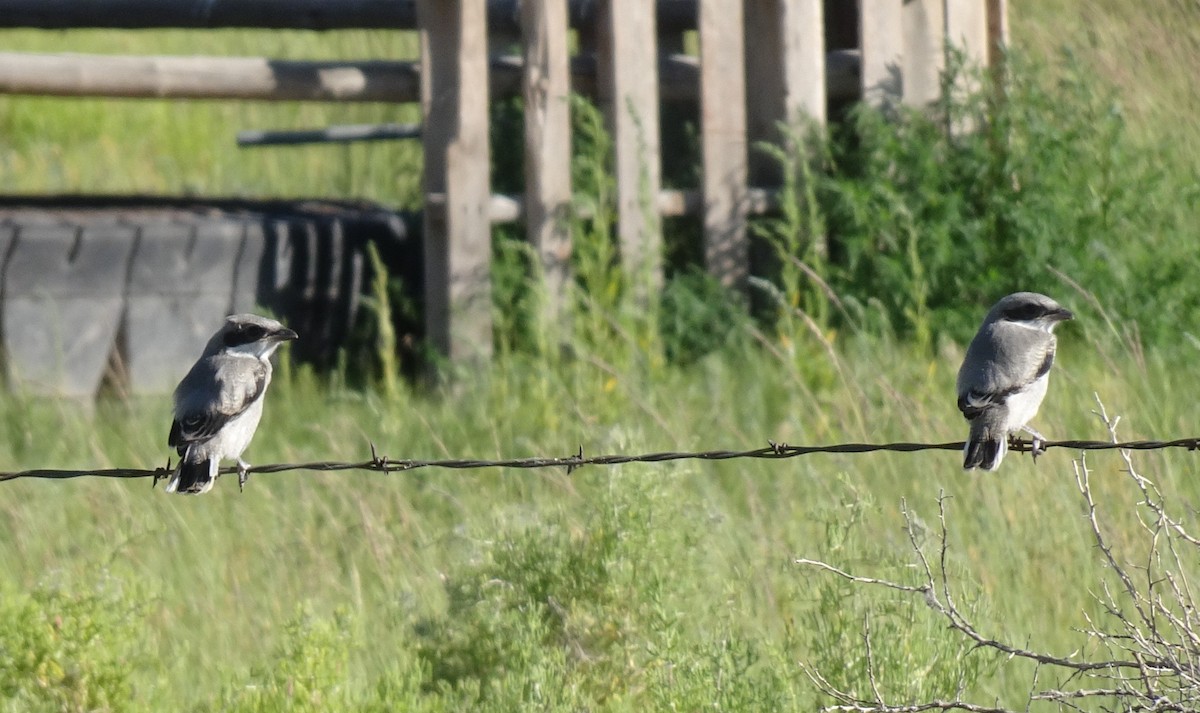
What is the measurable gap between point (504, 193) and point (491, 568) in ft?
15.7

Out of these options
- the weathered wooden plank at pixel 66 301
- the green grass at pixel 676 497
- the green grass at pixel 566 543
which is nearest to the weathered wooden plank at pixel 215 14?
the green grass at pixel 676 497

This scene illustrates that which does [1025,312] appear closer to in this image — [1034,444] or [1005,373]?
[1005,373]

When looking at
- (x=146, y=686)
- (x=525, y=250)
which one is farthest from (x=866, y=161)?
(x=146, y=686)

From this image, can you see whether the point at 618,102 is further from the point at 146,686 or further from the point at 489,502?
the point at 146,686

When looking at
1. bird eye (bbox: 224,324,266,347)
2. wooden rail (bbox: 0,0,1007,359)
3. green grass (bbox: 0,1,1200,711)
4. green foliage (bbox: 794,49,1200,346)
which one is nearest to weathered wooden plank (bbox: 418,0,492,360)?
wooden rail (bbox: 0,0,1007,359)

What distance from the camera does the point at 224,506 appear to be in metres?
6.60

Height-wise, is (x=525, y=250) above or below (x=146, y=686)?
above

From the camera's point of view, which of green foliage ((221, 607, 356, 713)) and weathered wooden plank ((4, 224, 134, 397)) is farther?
weathered wooden plank ((4, 224, 134, 397))

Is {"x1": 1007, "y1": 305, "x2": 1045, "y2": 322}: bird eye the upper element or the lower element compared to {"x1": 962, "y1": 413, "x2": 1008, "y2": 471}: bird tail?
upper

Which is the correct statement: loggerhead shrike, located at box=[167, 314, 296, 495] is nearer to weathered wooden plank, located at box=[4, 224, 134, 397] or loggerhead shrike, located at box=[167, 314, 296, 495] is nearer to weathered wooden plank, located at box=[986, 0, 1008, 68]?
weathered wooden plank, located at box=[4, 224, 134, 397]

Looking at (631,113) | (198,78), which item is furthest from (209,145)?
(631,113)

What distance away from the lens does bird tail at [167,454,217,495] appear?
433 centimetres

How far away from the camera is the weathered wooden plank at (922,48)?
28.9 feet

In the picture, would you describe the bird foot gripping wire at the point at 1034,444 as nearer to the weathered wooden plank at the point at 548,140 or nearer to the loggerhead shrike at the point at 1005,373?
the loggerhead shrike at the point at 1005,373
